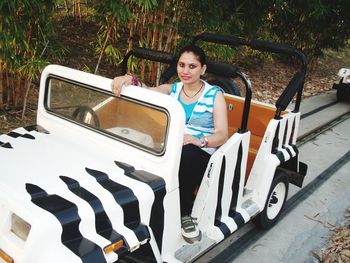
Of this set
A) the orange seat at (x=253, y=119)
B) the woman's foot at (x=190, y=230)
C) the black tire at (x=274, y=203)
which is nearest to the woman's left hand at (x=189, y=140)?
the woman's foot at (x=190, y=230)

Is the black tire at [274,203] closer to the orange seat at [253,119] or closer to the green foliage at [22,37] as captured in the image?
the orange seat at [253,119]

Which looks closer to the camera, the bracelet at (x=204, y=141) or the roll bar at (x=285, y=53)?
the bracelet at (x=204, y=141)

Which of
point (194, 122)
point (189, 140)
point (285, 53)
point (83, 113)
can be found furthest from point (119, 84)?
point (285, 53)

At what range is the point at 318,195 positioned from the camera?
4.16 m

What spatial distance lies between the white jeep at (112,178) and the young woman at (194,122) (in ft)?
0.26

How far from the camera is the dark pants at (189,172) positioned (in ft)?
8.14

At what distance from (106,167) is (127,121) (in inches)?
14.4

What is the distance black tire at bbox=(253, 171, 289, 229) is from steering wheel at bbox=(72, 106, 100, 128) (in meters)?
1.61

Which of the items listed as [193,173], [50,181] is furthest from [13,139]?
[193,173]

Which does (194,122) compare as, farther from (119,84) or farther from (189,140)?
(119,84)

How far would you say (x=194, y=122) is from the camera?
277 cm

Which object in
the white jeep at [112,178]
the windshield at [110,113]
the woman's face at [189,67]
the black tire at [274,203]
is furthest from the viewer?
the black tire at [274,203]

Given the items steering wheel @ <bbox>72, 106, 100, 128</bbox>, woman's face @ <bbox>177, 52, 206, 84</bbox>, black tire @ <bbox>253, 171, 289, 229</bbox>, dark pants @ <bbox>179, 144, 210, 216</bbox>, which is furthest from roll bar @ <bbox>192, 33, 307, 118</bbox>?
A: steering wheel @ <bbox>72, 106, 100, 128</bbox>

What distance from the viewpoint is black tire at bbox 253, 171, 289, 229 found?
10.9ft
